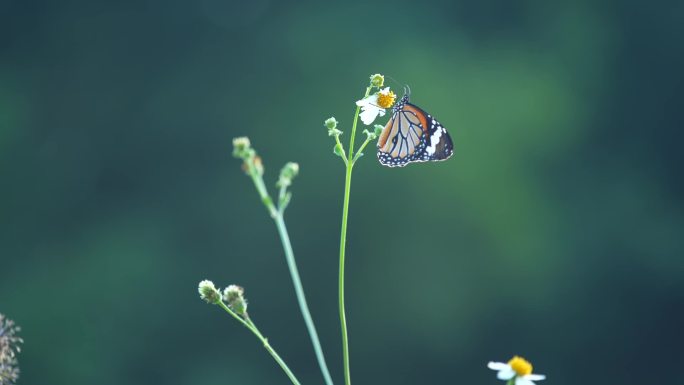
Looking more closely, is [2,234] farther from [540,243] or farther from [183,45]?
[540,243]

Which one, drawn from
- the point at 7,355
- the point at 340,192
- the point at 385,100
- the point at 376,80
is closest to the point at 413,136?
the point at 385,100

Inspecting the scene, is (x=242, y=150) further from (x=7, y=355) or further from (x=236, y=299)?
(x=7, y=355)

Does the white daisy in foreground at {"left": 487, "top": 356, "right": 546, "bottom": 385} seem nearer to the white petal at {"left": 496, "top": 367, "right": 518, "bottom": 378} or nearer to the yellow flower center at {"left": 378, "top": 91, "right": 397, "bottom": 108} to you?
the white petal at {"left": 496, "top": 367, "right": 518, "bottom": 378}

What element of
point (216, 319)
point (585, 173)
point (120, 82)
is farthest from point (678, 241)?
point (120, 82)

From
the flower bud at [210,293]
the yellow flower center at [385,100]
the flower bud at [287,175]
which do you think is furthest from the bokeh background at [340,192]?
the flower bud at [287,175]

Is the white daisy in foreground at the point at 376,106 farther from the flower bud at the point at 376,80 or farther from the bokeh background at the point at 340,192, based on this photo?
the bokeh background at the point at 340,192

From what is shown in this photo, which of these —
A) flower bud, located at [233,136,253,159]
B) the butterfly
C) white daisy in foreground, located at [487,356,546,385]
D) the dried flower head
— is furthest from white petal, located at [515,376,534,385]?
the butterfly
